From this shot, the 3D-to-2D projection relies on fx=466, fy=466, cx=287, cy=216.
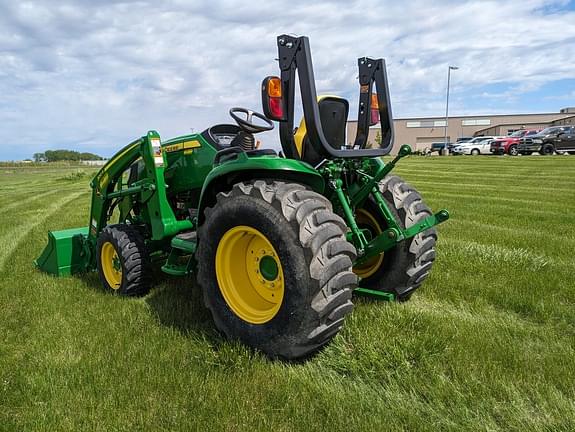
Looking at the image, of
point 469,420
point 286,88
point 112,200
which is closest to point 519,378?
point 469,420

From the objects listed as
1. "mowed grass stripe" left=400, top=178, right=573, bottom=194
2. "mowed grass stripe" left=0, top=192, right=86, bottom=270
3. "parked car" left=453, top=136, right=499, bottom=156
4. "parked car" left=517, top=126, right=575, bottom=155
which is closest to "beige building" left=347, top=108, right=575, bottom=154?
"parked car" left=453, top=136, right=499, bottom=156

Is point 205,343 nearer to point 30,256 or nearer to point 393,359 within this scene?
point 393,359

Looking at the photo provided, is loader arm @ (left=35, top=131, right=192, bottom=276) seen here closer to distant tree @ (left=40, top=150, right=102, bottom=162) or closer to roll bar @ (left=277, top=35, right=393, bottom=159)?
roll bar @ (left=277, top=35, right=393, bottom=159)

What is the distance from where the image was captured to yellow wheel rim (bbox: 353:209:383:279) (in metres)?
4.04

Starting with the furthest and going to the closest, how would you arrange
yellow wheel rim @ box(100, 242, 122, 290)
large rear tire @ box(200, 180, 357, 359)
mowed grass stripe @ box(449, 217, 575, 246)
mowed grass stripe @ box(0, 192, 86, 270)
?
1. mowed grass stripe @ box(0, 192, 86, 270)
2. mowed grass stripe @ box(449, 217, 575, 246)
3. yellow wheel rim @ box(100, 242, 122, 290)
4. large rear tire @ box(200, 180, 357, 359)

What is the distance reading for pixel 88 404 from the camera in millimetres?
2672

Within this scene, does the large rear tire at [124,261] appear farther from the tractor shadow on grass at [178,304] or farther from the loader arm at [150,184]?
the loader arm at [150,184]

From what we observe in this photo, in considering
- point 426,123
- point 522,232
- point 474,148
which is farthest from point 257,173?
point 426,123

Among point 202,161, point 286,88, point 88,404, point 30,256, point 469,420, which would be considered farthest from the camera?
point 30,256

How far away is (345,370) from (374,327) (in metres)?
0.56

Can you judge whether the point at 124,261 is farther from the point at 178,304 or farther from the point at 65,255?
the point at 65,255

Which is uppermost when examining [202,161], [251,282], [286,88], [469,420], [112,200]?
[286,88]

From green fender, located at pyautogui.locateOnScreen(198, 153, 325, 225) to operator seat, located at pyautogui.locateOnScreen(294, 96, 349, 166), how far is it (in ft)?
1.01

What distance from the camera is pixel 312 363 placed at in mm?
3053
